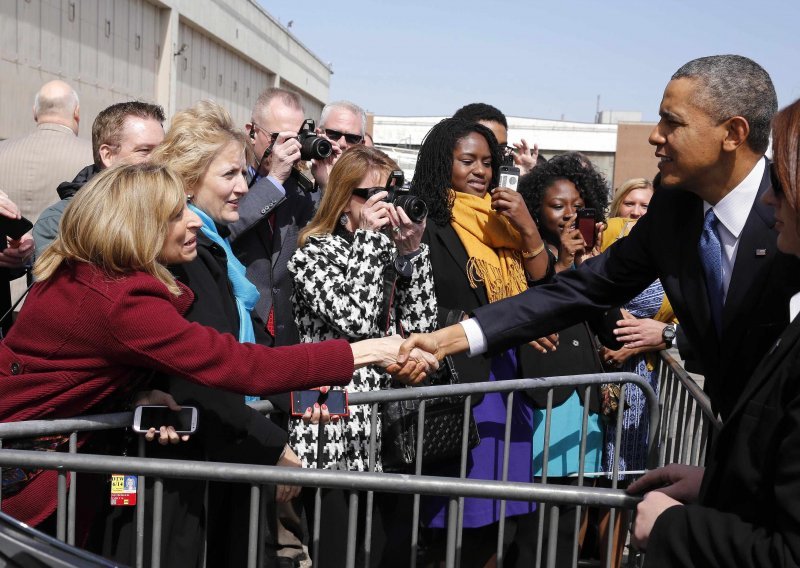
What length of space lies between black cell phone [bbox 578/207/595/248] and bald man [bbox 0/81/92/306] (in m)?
2.80

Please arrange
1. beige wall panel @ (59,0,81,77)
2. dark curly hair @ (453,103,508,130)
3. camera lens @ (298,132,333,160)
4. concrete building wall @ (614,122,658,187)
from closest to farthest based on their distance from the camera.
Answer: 1. camera lens @ (298,132,333,160)
2. dark curly hair @ (453,103,508,130)
3. beige wall panel @ (59,0,81,77)
4. concrete building wall @ (614,122,658,187)

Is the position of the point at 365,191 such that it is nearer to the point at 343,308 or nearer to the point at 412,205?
the point at 412,205

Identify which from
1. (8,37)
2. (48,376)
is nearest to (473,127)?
(48,376)

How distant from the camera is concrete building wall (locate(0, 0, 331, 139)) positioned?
1407cm

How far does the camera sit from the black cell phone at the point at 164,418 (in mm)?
2777

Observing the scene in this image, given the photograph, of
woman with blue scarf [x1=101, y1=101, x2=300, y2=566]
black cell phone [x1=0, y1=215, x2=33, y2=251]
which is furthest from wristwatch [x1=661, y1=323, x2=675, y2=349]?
black cell phone [x1=0, y1=215, x2=33, y2=251]

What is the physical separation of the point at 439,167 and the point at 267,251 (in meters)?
0.91

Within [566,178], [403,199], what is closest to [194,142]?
[403,199]

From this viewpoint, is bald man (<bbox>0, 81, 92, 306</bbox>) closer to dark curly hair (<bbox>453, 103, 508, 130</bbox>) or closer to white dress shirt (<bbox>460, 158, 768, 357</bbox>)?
dark curly hair (<bbox>453, 103, 508, 130</bbox>)

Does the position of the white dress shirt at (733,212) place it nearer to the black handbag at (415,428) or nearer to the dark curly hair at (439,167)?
the black handbag at (415,428)

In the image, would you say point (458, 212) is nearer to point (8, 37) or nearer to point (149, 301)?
point (149, 301)

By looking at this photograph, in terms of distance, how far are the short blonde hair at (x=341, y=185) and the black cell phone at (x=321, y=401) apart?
32.0 inches

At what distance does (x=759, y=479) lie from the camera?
1838 mm

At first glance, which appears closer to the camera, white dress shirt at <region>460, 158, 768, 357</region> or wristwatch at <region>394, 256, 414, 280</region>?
white dress shirt at <region>460, 158, 768, 357</region>
